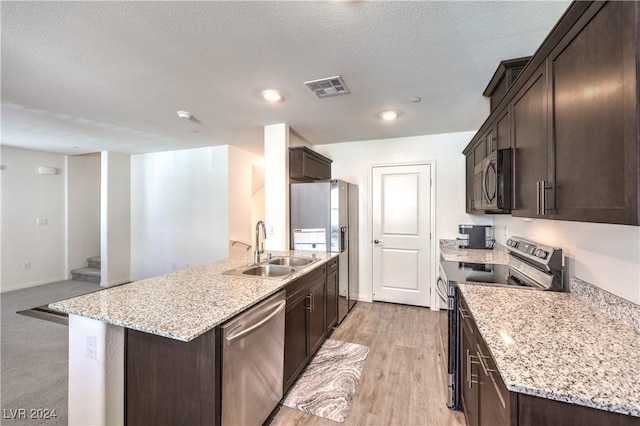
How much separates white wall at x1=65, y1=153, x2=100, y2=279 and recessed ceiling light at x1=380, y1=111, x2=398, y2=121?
6.12 metres

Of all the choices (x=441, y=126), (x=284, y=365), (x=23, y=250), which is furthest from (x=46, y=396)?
(x=441, y=126)

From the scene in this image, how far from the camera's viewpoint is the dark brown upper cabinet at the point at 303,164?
3.43 metres

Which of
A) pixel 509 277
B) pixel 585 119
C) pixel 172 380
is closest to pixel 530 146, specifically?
pixel 585 119

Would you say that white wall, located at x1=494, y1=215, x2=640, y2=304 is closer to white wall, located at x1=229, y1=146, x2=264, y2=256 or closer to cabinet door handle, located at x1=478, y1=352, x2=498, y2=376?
cabinet door handle, located at x1=478, y1=352, x2=498, y2=376

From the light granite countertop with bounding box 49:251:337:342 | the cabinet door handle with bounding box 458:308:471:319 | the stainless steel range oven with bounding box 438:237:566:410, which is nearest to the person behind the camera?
the light granite countertop with bounding box 49:251:337:342

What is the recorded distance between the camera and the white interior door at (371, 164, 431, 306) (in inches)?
151

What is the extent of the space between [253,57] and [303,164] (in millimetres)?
1698

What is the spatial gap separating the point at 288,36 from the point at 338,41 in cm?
31

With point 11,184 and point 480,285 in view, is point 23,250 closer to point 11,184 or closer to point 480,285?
point 11,184

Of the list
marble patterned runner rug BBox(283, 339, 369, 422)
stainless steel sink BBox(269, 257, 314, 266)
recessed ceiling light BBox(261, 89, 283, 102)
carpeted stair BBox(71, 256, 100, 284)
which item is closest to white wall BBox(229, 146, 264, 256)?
stainless steel sink BBox(269, 257, 314, 266)

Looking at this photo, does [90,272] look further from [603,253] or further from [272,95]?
[603,253]

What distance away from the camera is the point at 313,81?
2170 mm

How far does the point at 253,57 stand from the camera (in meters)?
1.83

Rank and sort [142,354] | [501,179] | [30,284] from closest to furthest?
1. [142,354]
2. [501,179]
3. [30,284]
